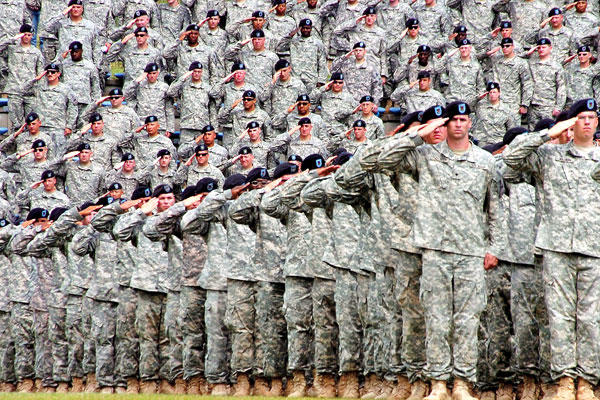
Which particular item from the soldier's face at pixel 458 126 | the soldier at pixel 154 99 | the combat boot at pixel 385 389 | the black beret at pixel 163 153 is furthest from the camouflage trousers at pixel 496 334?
the soldier at pixel 154 99

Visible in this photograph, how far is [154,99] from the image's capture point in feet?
74.8

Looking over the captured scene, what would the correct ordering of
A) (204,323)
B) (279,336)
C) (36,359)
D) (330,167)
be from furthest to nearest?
(36,359), (204,323), (279,336), (330,167)

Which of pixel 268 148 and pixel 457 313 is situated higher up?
pixel 268 148

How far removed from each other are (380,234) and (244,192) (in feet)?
8.56

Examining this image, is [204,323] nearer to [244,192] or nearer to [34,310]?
[244,192]

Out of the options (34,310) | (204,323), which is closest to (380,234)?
(204,323)

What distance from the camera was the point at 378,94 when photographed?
22.6m

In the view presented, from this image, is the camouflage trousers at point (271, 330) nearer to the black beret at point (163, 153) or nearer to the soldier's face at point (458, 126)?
the soldier's face at point (458, 126)

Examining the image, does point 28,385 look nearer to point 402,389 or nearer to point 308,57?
point 308,57

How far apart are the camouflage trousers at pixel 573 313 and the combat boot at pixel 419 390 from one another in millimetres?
1068

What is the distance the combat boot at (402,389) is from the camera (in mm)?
11600

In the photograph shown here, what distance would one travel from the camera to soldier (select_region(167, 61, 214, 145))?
22.5 metres

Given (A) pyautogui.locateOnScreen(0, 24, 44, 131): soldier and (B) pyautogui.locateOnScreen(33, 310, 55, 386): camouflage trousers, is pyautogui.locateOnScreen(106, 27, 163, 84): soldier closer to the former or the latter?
(A) pyautogui.locateOnScreen(0, 24, 44, 131): soldier

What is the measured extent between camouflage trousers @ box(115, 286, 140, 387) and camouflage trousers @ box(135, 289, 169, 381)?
325 mm
